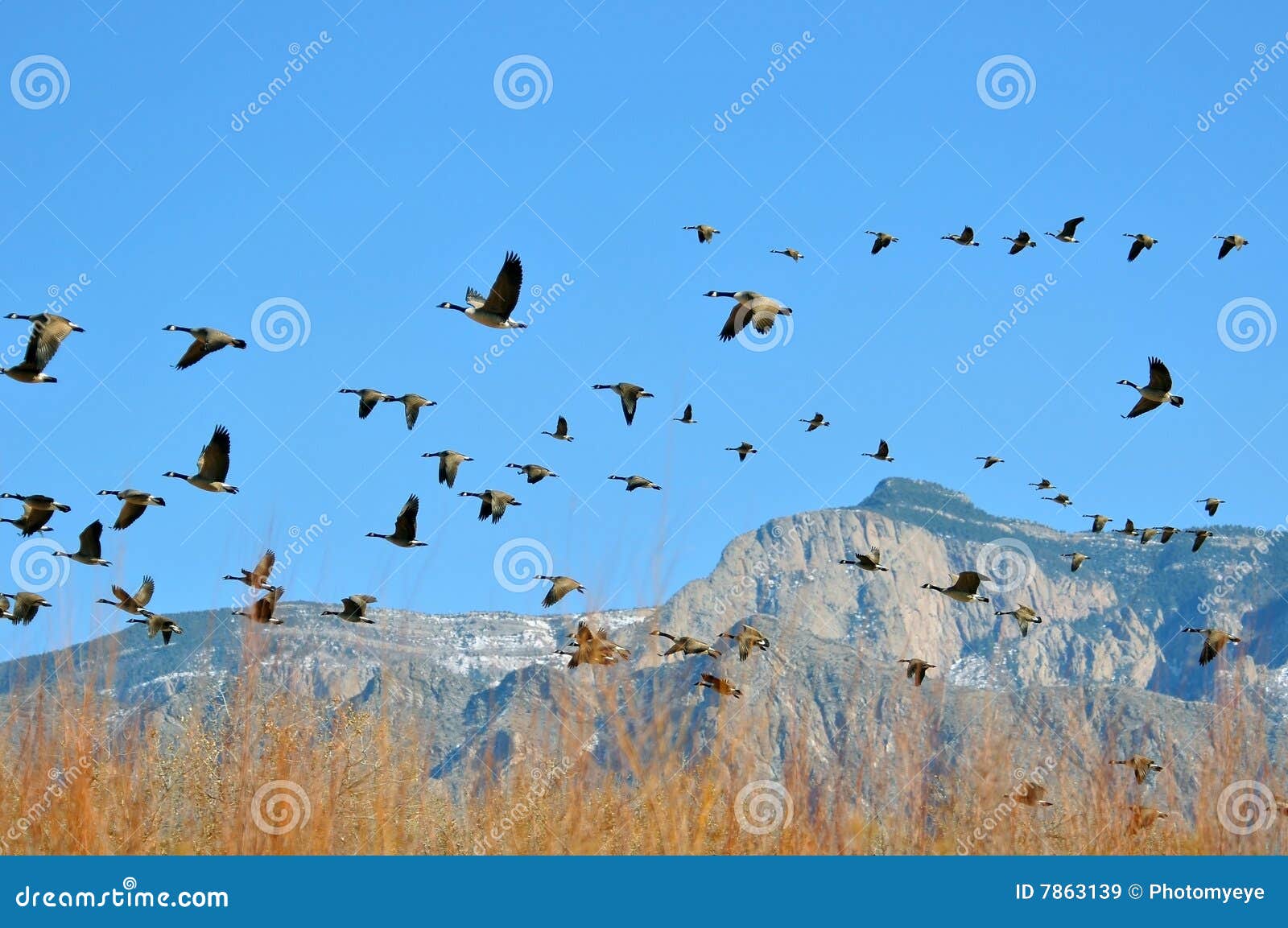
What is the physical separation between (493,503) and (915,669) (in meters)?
6.76

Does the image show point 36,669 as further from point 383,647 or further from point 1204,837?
point 1204,837

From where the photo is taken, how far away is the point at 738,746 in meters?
11.1

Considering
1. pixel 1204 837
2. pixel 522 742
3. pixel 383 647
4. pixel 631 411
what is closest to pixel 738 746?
pixel 522 742

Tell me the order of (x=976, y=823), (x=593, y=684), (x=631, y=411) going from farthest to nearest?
(x=631, y=411) → (x=976, y=823) → (x=593, y=684)

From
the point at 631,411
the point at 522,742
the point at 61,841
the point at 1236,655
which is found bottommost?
the point at 61,841

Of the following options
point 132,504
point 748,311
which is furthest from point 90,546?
point 748,311

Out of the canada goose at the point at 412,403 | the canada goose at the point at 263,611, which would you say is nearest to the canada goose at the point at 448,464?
the canada goose at the point at 412,403

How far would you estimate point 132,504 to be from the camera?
1762 cm

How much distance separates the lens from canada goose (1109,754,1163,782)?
1438 centimetres

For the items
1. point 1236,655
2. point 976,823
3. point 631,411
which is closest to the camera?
point 976,823

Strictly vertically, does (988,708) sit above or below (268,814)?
above

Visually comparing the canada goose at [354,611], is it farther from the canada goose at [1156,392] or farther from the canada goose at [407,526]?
the canada goose at [1156,392]

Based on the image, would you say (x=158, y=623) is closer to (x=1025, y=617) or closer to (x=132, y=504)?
(x=132, y=504)

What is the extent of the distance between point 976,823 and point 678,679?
8.91 feet
